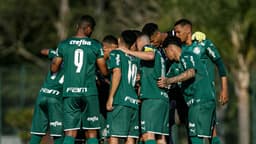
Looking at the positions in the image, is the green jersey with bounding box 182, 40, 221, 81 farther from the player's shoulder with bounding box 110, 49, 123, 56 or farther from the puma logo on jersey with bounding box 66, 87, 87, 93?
the puma logo on jersey with bounding box 66, 87, 87, 93

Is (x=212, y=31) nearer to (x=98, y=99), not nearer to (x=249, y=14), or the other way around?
(x=249, y=14)

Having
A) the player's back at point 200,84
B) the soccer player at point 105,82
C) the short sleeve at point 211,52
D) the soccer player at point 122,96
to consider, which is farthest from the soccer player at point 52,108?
the short sleeve at point 211,52

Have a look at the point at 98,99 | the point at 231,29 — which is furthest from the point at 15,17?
the point at 98,99

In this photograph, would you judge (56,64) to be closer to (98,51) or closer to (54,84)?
(54,84)

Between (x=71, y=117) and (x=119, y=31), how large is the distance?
21196mm

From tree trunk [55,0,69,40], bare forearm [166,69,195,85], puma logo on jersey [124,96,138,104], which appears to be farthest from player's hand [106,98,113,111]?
tree trunk [55,0,69,40]

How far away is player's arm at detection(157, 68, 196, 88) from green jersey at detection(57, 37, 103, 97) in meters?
1.21

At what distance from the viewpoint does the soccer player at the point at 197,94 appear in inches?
647

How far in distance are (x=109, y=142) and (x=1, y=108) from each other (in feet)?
75.3

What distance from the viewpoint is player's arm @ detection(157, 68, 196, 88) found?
A: 16.1 meters

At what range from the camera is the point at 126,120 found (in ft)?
53.3

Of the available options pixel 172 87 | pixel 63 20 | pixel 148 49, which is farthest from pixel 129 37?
pixel 63 20

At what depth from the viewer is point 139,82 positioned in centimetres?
1662

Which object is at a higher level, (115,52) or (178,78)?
(115,52)
